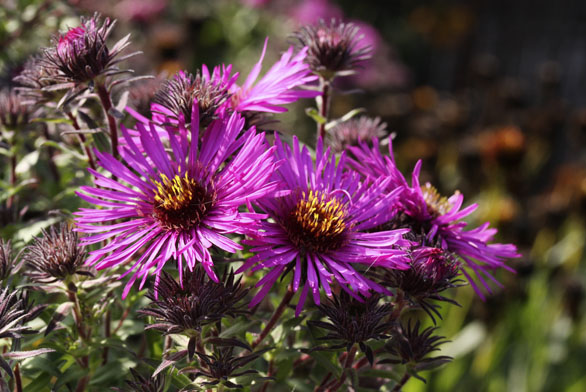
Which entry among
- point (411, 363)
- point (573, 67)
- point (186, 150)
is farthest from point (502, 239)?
point (573, 67)

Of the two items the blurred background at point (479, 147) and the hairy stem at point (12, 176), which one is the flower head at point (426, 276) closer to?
the blurred background at point (479, 147)

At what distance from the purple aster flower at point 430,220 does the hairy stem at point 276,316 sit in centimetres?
11

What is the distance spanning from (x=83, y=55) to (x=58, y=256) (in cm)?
17

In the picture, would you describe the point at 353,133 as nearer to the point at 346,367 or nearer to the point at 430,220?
the point at 430,220

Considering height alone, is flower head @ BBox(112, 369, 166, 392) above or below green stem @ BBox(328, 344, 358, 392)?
below

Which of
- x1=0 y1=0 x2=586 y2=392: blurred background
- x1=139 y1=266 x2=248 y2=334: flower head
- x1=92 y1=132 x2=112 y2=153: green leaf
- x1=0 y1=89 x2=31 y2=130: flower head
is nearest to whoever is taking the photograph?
x1=139 y1=266 x2=248 y2=334: flower head

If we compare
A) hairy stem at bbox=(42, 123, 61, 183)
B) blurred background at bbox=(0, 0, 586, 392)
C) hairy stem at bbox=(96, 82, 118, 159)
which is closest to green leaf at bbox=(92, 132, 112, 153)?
hairy stem at bbox=(96, 82, 118, 159)

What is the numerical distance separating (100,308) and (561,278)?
1.45m

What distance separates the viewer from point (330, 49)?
608 millimetres

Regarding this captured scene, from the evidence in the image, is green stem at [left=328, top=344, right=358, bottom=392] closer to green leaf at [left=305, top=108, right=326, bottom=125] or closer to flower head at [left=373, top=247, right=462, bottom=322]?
flower head at [left=373, top=247, right=462, bottom=322]

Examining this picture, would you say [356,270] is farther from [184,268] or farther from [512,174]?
[512,174]

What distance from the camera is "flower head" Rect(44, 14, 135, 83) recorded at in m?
0.49

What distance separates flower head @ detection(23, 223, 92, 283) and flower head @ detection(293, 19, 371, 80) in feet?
1.01

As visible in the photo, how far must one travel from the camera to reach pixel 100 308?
0.53 meters
